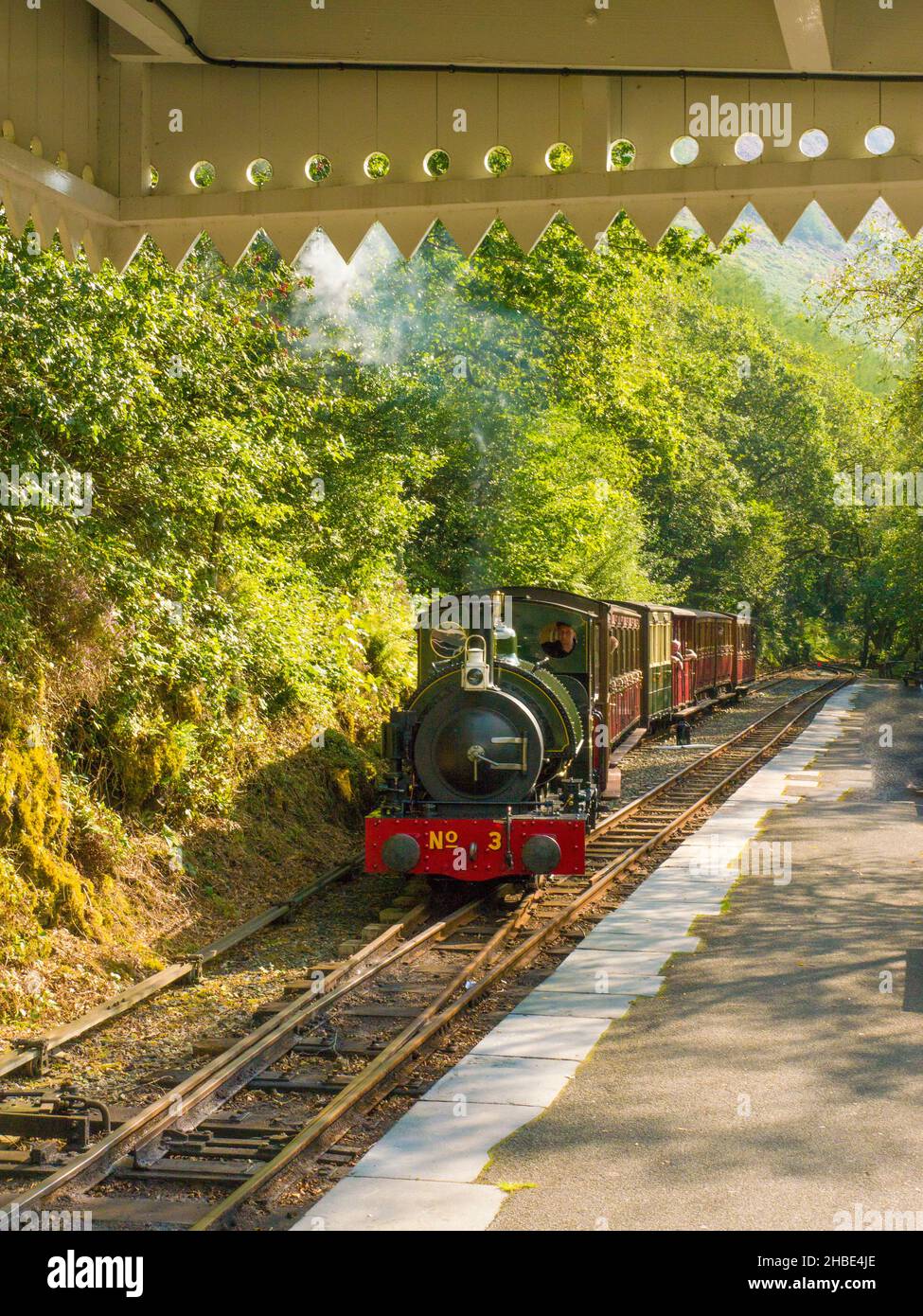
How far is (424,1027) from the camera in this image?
8.10 meters

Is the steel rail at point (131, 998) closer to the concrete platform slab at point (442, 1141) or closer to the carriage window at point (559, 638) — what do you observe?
the concrete platform slab at point (442, 1141)

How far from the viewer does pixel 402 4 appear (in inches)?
211

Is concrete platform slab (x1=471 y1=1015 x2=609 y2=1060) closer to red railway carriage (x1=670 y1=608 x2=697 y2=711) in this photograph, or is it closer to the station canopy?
the station canopy

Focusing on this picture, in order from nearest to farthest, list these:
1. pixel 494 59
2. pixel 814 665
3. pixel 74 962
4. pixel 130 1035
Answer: pixel 494 59 → pixel 130 1035 → pixel 74 962 → pixel 814 665

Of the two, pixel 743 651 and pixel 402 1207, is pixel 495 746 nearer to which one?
pixel 402 1207

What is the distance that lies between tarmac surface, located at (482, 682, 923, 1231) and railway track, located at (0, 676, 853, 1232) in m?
1.03

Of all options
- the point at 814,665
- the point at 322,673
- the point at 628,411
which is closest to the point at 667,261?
the point at 628,411

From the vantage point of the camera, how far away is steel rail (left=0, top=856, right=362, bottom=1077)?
7.21 meters

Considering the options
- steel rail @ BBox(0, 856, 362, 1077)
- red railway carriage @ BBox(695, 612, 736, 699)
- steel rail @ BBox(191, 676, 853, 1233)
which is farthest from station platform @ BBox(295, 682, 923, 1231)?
red railway carriage @ BBox(695, 612, 736, 699)

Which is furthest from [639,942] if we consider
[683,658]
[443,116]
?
[683,658]

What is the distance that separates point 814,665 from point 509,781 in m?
61.3

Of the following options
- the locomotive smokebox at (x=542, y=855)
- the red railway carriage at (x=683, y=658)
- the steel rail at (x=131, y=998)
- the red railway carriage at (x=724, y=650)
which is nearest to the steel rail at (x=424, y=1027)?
the locomotive smokebox at (x=542, y=855)

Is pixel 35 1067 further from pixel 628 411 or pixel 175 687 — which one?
pixel 628 411

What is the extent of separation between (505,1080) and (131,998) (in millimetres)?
2865
